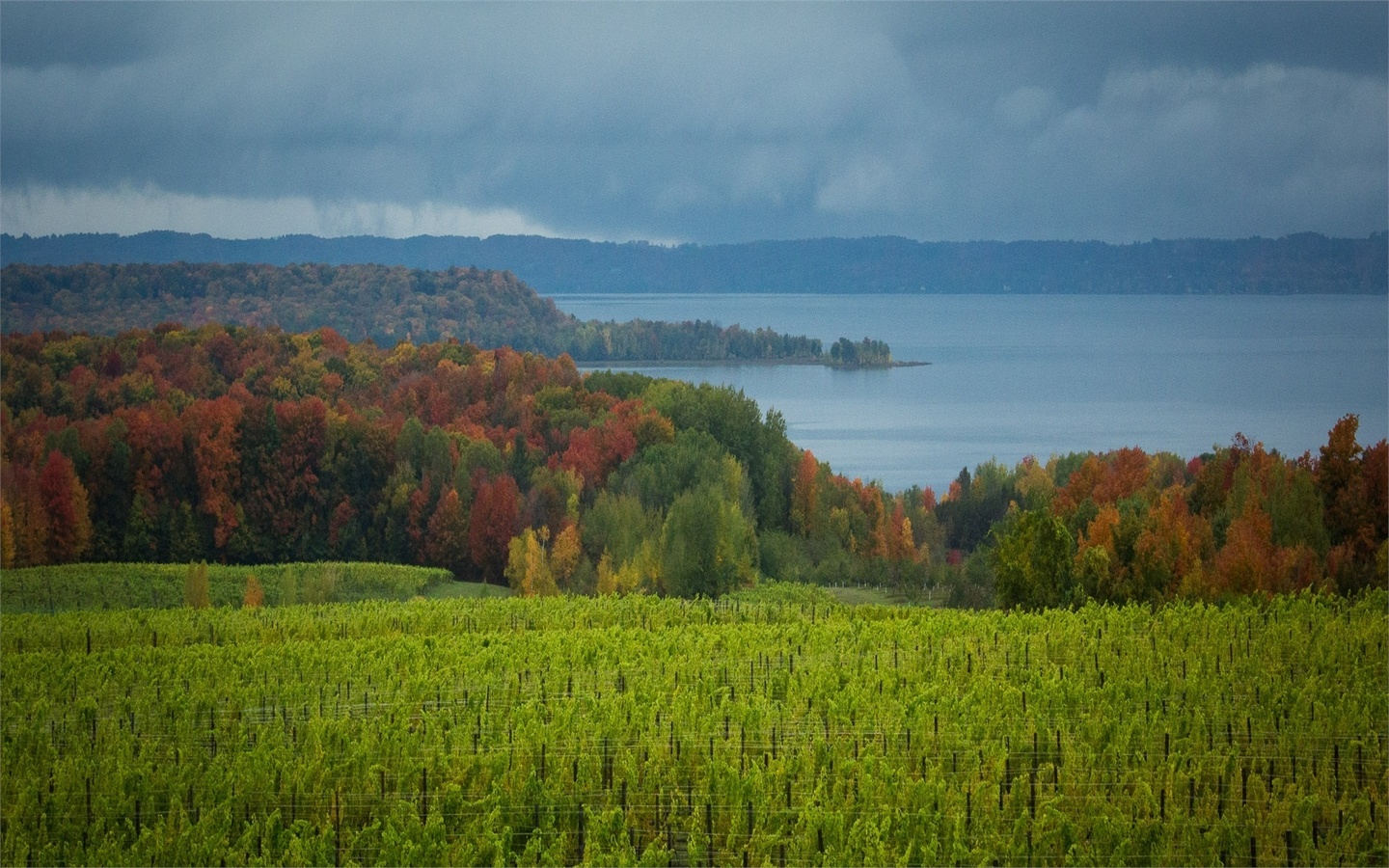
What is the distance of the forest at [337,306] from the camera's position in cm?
6084

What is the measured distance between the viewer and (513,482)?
4150cm

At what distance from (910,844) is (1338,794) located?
4.02m

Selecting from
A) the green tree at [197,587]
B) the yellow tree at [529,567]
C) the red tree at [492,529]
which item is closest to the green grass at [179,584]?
the green tree at [197,587]

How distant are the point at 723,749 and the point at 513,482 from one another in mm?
29905

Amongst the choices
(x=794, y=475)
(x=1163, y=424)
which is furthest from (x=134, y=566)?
(x=1163, y=424)

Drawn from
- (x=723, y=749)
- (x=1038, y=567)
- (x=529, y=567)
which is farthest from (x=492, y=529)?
(x=723, y=749)

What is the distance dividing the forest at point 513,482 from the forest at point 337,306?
718 cm

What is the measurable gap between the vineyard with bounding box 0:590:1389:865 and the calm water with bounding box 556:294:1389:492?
81.9 feet

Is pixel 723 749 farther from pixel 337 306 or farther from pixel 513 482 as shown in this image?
pixel 337 306

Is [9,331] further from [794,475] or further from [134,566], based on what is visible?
[794,475]

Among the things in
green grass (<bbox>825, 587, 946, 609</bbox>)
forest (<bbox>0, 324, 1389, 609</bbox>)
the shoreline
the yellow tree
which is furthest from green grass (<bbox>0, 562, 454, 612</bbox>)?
the shoreline

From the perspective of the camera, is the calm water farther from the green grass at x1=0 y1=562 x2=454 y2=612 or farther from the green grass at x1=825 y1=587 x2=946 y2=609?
the green grass at x1=0 y1=562 x2=454 y2=612

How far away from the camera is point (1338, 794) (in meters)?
11.4

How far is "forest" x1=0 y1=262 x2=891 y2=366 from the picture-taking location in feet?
200
